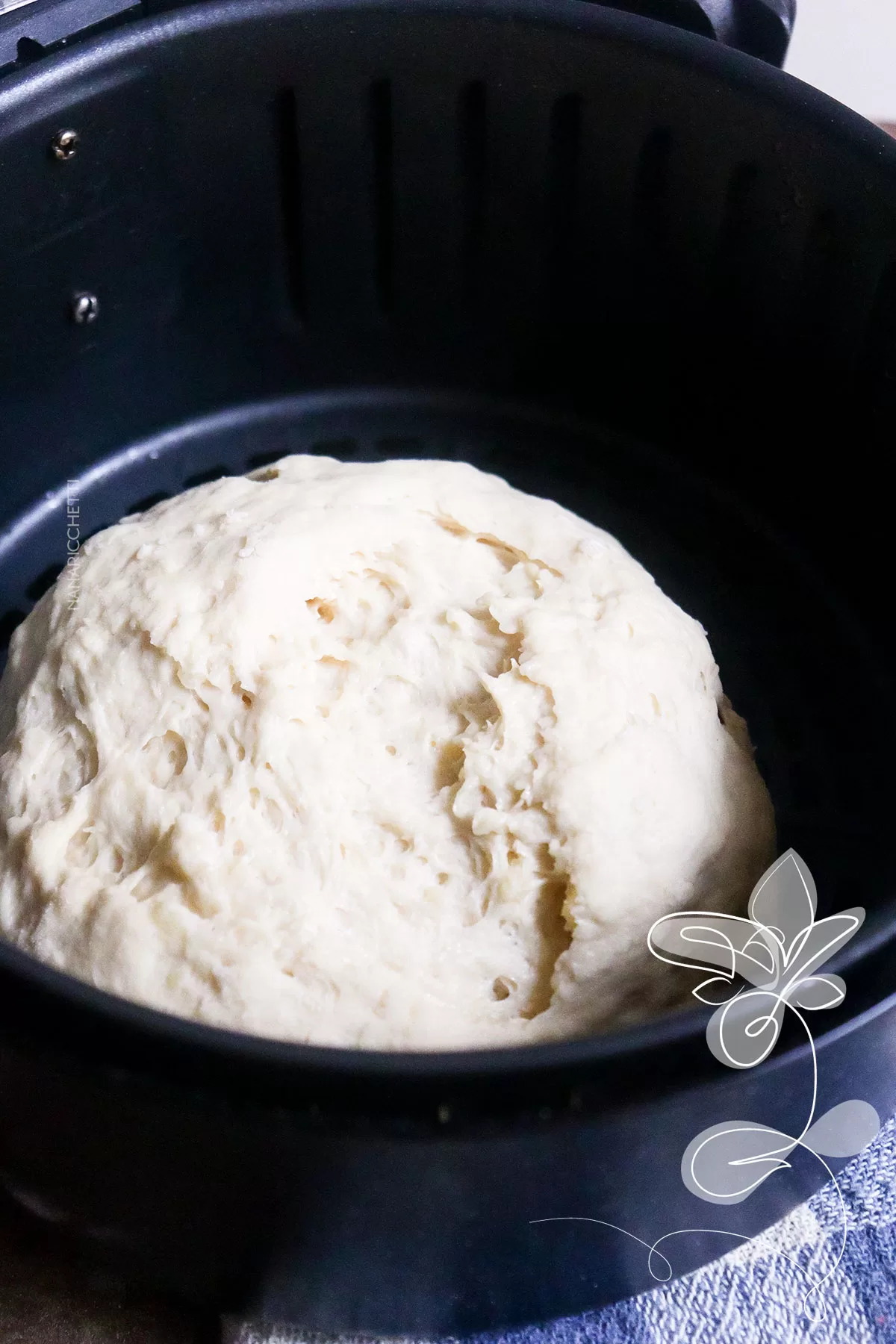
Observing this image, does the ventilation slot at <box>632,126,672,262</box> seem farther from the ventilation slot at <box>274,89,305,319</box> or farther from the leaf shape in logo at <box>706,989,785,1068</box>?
the leaf shape in logo at <box>706,989,785,1068</box>

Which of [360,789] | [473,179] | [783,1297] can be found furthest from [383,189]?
[783,1297]

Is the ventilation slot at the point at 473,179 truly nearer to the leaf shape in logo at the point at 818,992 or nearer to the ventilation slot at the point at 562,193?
the ventilation slot at the point at 562,193

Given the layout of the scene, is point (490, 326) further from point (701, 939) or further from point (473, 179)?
point (701, 939)

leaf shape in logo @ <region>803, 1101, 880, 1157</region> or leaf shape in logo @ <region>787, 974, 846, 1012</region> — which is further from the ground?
leaf shape in logo @ <region>787, 974, 846, 1012</region>

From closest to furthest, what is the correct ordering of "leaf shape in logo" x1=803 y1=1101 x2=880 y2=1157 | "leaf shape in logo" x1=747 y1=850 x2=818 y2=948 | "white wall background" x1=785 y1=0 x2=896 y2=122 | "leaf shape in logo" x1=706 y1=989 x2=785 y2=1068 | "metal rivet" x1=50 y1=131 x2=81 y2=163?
"leaf shape in logo" x1=706 y1=989 x2=785 y2=1068, "leaf shape in logo" x1=803 y1=1101 x2=880 y2=1157, "leaf shape in logo" x1=747 y1=850 x2=818 y2=948, "metal rivet" x1=50 y1=131 x2=81 y2=163, "white wall background" x1=785 y1=0 x2=896 y2=122

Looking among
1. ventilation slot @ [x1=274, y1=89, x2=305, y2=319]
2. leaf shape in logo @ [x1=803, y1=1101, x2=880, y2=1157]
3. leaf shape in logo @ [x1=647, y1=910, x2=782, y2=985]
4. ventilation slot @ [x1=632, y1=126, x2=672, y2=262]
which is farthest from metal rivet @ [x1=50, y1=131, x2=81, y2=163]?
leaf shape in logo @ [x1=803, y1=1101, x2=880, y2=1157]

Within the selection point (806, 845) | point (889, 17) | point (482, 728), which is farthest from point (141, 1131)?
point (889, 17)

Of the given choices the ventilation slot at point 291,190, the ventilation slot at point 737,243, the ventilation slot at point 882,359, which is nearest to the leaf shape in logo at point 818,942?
the ventilation slot at point 882,359
